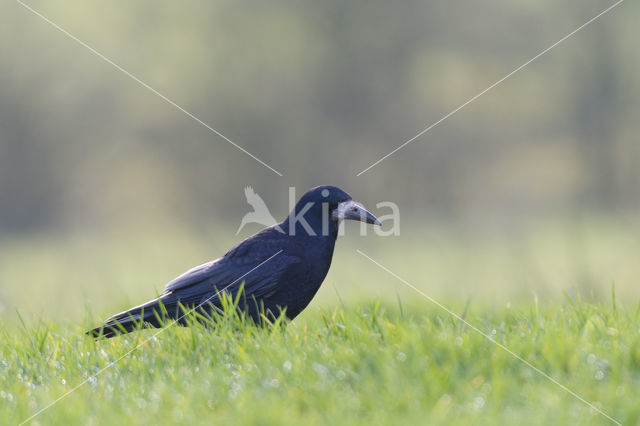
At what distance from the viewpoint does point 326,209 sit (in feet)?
14.9

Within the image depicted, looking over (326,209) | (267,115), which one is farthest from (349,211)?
(267,115)

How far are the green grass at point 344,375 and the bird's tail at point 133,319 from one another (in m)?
0.21

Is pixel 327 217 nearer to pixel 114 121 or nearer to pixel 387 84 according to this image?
pixel 387 84

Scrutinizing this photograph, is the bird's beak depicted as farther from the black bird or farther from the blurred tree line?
the blurred tree line

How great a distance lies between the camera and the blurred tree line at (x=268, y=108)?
46.2ft

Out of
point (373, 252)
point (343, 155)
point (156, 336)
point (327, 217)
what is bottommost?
point (373, 252)

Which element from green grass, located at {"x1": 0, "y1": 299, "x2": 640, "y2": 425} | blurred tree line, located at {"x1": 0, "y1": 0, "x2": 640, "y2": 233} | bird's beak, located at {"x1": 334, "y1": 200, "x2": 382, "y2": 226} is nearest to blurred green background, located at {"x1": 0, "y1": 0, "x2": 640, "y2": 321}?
blurred tree line, located at {"x1": 0, "y1": 0, "x2": 640, "y2": 233}

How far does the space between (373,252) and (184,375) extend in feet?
26.6

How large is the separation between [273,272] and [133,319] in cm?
89

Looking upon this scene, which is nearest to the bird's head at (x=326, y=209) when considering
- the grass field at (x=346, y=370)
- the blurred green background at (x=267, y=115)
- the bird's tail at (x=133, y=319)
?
the grass field at (x=346, y=370)

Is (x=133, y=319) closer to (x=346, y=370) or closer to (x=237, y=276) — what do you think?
(x=237, y=276)

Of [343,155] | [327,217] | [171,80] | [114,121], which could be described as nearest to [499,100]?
[343,155]

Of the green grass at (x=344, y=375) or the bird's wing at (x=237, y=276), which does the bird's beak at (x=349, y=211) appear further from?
the green grass at (x=344, y=375)

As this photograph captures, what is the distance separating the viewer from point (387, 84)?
47.7ft
